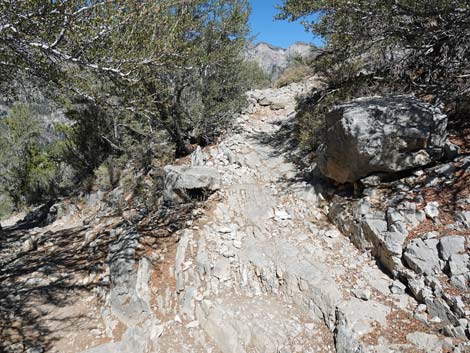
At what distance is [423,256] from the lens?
3203 mm

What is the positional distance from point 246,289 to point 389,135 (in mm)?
3003

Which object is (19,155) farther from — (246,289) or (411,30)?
(411,30)

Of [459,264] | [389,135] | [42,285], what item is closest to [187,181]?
[42,285]

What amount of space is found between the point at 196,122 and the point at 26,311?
6.07 m

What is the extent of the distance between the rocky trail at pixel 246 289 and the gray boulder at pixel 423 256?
12.6 inches

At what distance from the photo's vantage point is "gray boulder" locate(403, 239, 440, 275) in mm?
3105

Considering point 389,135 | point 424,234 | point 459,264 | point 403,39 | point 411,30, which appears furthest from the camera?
point 403,39

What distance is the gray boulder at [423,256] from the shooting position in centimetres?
311

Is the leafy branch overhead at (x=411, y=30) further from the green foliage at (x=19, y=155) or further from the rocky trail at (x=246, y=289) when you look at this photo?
the green foliage at (x=19, y=155)

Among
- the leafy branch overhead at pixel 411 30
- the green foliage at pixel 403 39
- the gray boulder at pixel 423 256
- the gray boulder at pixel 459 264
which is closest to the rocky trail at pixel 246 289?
the gray boulder at pixel 423 256

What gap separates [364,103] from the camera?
4.61 metres

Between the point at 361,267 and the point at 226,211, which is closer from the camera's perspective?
the point at 361,267

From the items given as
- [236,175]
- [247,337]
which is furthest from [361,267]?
[236,175]

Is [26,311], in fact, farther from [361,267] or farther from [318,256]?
[361,267]
